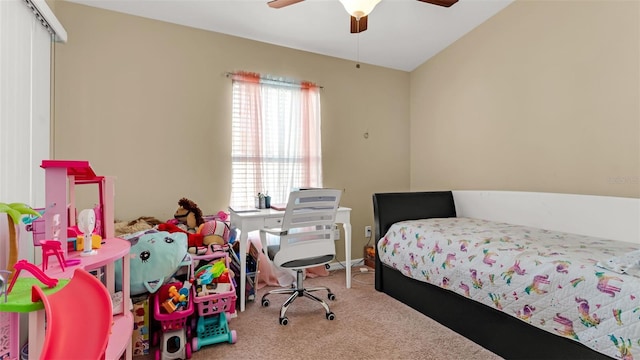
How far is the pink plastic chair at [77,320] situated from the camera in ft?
2.05

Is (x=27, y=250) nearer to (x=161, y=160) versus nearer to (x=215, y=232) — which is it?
(x=215, y=232)

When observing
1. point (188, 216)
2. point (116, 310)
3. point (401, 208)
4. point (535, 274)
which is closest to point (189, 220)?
point (188, 216)

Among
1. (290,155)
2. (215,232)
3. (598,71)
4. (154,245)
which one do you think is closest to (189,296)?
(154,245)

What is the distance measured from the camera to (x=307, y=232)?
2166mm

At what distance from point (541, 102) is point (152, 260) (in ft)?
Answer: 10.1

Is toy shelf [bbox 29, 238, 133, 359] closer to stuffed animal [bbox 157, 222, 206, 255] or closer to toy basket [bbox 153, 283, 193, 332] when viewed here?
toy basket [bbox 153, 283, 193, 332]

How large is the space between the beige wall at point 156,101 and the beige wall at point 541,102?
1291mm

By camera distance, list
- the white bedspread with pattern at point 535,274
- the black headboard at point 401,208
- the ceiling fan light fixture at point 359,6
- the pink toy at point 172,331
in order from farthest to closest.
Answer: the black headboard at point 401,208 < the ceiling fan light fixture at point 359,6 < the pink toy at point 172,331 < the white bedspread with pattern at point 535,274

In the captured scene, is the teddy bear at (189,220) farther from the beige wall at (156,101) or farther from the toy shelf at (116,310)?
the toy shelf at (116,310)

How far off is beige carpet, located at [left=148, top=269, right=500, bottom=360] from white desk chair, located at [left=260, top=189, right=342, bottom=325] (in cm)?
11

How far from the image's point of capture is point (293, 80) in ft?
10.0

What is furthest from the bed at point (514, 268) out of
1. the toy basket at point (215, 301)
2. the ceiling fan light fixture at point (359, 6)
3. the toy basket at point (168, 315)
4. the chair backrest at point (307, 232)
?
the toy basket at point (168, 315)

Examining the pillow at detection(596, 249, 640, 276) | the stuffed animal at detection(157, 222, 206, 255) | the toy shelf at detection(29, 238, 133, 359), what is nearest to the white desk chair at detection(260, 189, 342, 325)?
the stuffed animal at detection(157, 222, 206, 255)

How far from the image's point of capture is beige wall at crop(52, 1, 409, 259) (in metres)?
2.30
